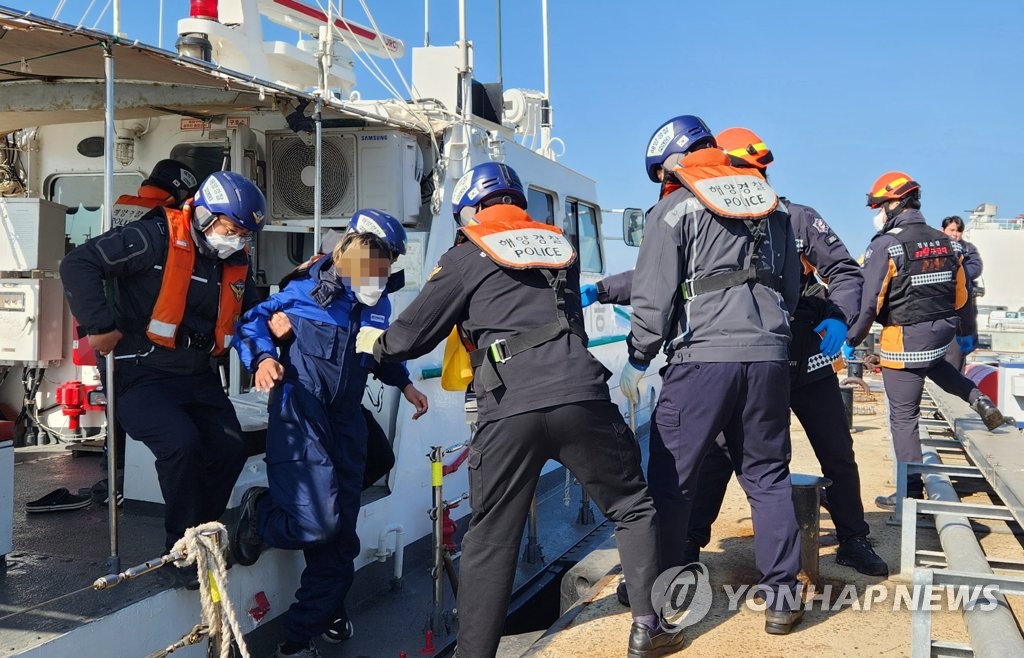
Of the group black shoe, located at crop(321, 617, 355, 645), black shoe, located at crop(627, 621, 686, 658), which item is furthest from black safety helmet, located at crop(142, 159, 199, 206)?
black shoe, located at crop(627, 621, 686, 658)

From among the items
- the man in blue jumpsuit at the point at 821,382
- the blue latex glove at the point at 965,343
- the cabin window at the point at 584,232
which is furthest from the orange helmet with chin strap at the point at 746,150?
the blue latex glove at the point at 965,343

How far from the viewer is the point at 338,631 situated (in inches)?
146

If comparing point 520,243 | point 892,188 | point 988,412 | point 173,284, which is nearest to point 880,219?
point 892,188

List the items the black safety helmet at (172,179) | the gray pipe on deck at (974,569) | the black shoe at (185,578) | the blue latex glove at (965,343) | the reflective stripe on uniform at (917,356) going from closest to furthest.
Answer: the gray pipe on deck at (974,569) → the black shoe at (185,578) → the black safety helmet at (172,179) → the reflective stripe on uniform at (917,356) → the blue latex glove at (965,343)

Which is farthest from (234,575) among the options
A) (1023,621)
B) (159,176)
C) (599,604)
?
(1023,621)

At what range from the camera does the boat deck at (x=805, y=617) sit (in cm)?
304

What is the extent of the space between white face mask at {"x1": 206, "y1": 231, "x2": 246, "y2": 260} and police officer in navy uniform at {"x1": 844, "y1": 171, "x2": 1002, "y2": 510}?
3.30 metres

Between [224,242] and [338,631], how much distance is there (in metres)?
1.70

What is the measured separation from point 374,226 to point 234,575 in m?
1.48

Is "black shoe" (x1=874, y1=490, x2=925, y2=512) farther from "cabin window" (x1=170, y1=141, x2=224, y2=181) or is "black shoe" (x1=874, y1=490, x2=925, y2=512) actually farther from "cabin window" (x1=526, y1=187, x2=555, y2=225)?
"cabin window" (x1=170, y1=141, x2=224, y2=181)

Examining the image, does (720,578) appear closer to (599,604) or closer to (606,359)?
(599,604)

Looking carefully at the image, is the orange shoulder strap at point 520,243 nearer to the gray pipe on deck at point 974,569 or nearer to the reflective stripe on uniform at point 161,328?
the reflective stripe on uniform at point 161,328

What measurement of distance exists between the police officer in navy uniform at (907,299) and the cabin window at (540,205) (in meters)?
2.27

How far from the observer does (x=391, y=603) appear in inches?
167
